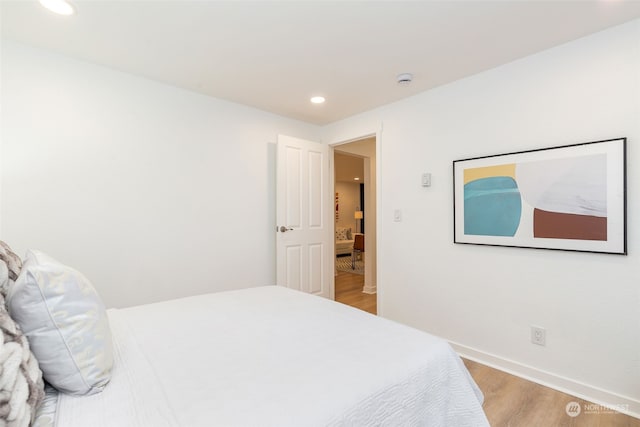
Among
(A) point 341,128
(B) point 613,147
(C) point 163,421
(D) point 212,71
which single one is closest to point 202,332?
(C) point 163,421

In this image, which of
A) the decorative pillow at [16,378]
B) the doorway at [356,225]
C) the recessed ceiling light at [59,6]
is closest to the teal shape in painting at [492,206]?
the doorway at [356,225]

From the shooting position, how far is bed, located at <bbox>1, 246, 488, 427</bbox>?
80 centimetres

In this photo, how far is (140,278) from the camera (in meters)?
2.47

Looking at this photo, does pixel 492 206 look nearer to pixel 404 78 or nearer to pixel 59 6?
pixel 404 78

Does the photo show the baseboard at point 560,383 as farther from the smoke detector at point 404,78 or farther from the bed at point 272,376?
the smoke detector at point 404,78

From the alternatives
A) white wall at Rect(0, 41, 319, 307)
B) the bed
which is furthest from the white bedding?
white wall at Rect(0, 41, 319, 307)

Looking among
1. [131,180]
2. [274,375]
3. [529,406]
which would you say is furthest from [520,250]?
[131,180]

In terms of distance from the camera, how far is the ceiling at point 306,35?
65.7 inches

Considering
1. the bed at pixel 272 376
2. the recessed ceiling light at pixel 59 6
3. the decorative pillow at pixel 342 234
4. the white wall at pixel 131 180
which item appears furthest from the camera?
the decorative pillow at pixel 342 234

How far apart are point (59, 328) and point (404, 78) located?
8.60 ft

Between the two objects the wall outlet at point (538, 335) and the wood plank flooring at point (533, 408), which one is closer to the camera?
the wood plank flooring at point (533, 408)

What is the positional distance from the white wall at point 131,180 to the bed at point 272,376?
102 centimetres

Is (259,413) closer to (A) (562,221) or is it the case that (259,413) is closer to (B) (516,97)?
(A) (562,221)

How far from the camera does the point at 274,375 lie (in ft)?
3.21
